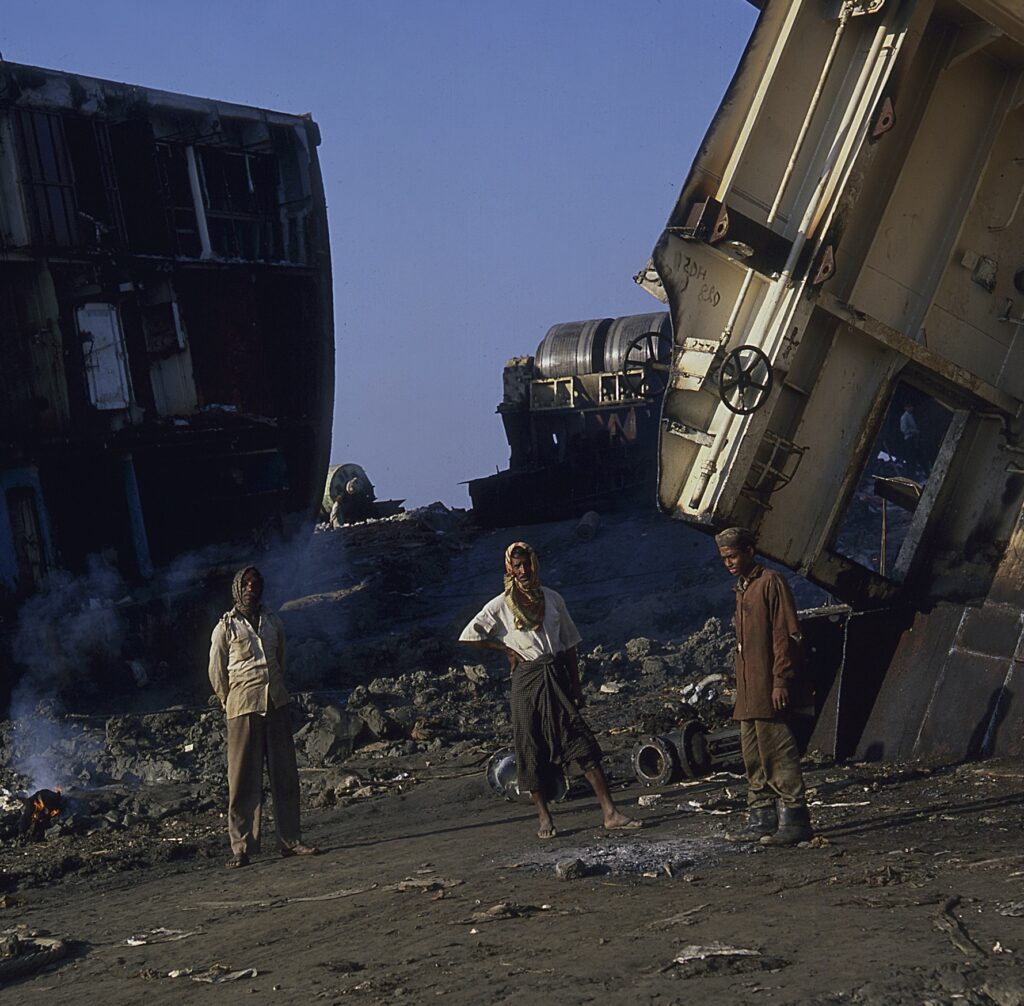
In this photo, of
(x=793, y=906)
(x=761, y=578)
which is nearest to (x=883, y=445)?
(x=761, y=578)

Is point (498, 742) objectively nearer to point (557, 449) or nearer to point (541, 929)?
point (541, 929)

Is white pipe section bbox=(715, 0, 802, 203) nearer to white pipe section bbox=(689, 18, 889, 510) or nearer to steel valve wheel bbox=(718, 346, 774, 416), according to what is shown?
white pipe section bbox=(689, 18, 889, 510)

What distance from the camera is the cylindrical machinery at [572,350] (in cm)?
2486

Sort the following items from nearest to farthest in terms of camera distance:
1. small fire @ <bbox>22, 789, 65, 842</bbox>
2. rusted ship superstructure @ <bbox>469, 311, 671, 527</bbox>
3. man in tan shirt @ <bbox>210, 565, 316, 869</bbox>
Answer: man in tan shirt @ <bbox>210, 565, 316, 869</bbox> → small fire @ <bbox>22, 789, 65, 842</bbox> → rusted ship superstructure @ <bbox>469, 311, 671, 527</bbox>

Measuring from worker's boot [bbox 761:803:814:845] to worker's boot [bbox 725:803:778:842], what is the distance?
5.3 inches

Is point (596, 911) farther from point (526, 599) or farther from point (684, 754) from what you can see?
point (684, 754)

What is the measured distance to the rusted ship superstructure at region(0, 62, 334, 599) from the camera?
12688 mm

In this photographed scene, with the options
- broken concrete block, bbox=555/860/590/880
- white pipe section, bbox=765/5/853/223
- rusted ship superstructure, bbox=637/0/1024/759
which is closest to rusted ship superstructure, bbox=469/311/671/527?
rusted ship superstructure, bbox=637/0/1024/759

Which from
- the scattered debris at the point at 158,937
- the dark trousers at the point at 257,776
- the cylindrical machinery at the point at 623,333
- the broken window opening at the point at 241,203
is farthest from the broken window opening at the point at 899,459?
the scattered debris at the point at 158,937

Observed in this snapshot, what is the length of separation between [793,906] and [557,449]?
20.1 meters

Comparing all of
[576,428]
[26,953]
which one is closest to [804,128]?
[26,953]

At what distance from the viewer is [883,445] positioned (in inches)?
802

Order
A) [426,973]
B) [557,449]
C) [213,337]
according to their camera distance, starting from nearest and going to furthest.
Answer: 1. [426,973]
2. [213,337]
3. [557,449]

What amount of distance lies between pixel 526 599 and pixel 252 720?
4.96 ft
